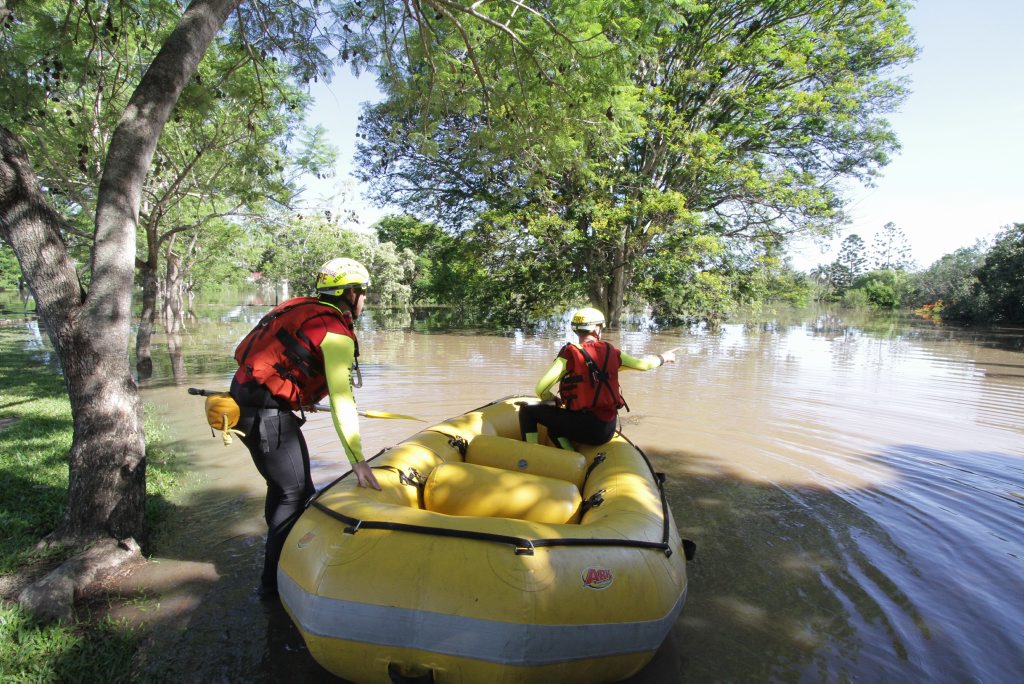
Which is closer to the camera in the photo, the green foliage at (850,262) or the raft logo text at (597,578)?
the raft logo text at (597,578)

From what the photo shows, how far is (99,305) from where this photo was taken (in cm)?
329

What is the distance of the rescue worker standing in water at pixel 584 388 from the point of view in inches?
172

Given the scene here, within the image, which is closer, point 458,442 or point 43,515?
point 43,515

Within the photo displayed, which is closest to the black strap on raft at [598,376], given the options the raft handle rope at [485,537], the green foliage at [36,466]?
the raft handle rope at [485,537]

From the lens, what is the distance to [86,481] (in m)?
3.30

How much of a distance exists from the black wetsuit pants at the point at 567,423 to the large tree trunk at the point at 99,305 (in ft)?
9.70

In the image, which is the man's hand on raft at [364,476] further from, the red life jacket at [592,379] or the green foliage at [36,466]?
the green foliage at [36,466]

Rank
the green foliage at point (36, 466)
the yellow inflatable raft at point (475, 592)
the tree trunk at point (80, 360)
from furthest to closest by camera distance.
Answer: the green foliage at point (36, 466), the tree trunk at point (80, 360), the yellow inflatable raft at point (475, 592)

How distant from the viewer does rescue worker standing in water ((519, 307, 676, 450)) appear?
4.38 m

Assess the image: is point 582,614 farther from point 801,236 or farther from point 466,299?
point 466,299

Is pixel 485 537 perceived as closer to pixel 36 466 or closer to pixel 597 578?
pixel 597 578

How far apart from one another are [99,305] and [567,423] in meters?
3.43

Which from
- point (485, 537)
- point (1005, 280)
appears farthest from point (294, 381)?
point (1005, 280)

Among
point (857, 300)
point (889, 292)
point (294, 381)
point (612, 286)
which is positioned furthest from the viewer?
point (857, 300)
